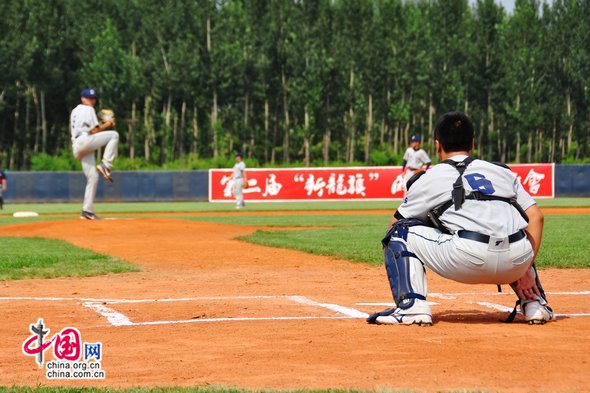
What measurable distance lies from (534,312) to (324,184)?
1459 inches

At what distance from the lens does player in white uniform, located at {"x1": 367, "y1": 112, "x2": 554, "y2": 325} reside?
626cm

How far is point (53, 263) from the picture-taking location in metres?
12.2

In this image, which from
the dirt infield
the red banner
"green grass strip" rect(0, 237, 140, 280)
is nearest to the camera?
the dirt infield

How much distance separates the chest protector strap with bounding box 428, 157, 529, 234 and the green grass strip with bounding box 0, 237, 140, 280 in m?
5.82

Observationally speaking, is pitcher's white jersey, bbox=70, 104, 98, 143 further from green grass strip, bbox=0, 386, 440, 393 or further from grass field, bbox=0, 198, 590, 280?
green grass strip, bbox=0, 386, 440, 393

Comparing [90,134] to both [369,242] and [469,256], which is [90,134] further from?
[469,256]

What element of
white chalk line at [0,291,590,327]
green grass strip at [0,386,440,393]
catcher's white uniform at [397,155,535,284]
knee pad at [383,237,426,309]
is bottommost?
white chalk line at [0,291,590,327]

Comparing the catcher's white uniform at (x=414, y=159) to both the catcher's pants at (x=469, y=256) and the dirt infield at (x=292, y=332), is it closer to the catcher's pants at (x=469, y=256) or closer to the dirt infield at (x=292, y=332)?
the dirt infield at (x=292, y=332)

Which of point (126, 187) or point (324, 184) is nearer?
point (324, 184)

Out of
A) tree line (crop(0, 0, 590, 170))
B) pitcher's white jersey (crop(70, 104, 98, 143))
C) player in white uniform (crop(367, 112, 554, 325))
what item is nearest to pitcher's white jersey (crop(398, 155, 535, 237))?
player in white uniform (crop(367, 112, 554, 325))

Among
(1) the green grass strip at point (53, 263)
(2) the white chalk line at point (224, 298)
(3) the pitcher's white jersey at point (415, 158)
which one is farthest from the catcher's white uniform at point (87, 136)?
(3) the pitcher's white jersey at point (415, 158)

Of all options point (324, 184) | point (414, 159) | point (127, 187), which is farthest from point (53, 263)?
point (127, 187)

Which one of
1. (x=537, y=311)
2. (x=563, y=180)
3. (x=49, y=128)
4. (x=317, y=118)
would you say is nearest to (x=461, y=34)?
(x=317, y=118)

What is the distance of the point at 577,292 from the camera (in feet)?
29.4
